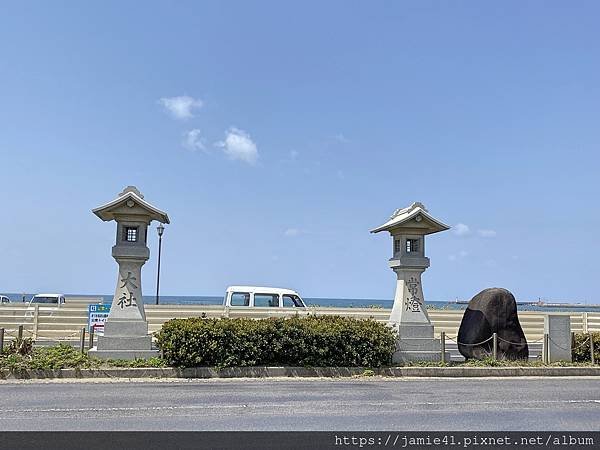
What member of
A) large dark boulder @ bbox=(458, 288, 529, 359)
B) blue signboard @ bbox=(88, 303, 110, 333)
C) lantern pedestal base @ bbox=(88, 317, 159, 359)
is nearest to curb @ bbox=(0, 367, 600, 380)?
large dark boulder @ bbox=(458, 288, 529, 359)

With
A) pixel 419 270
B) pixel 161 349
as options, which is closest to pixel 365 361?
pixel 419 270

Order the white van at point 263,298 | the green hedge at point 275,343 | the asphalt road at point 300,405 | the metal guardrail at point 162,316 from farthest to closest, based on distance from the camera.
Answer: the white van at point 263,298 → the metal guardrail at point 162,316 → the green hedge at point 275,343 → the asphalt road at point 300,405

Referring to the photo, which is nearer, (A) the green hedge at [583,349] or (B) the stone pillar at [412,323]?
(B) the stone pillar at [412,323]

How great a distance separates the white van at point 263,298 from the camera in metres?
21.9

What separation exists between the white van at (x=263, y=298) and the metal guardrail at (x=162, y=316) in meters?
0.60

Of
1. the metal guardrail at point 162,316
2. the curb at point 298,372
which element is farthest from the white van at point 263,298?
the curb at point 298,372

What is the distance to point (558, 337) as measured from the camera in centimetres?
1559

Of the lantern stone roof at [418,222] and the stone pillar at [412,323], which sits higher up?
the lantern stone roof at [418,222]

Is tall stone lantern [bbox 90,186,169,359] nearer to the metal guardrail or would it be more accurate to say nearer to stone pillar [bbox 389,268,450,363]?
the metal guardrail

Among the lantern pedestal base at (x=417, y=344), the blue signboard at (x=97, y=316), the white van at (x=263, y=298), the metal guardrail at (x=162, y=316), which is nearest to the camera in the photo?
the lantern pedestal base at (x=417, y=344)

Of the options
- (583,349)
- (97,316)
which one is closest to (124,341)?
(97,316)

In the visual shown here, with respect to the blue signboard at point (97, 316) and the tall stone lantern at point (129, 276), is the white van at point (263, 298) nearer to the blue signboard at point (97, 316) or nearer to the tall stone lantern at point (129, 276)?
the blue signboard at point (97, 316)

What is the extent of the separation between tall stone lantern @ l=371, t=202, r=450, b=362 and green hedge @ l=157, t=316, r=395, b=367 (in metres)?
0.75
